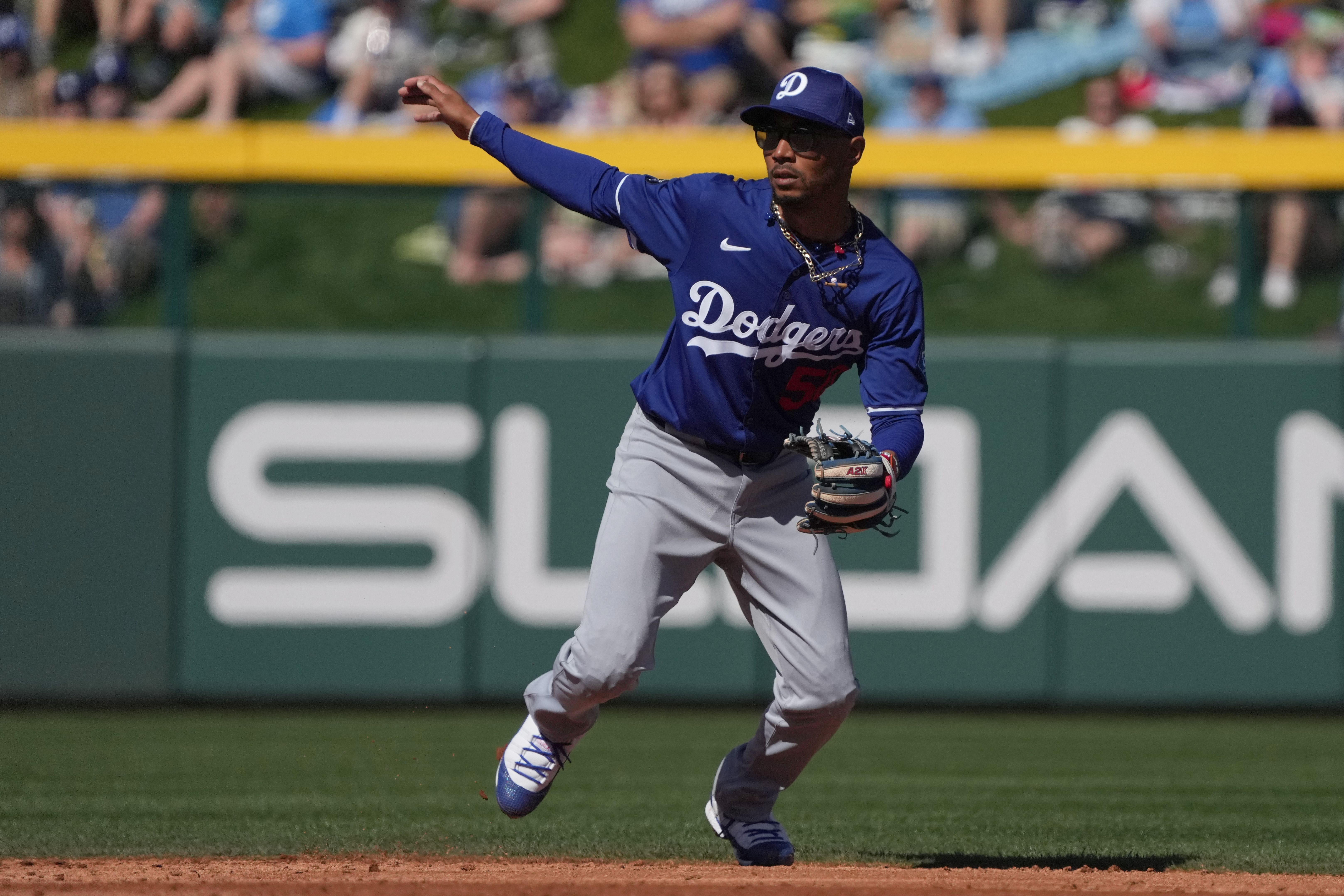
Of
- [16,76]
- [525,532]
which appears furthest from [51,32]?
[525,532]

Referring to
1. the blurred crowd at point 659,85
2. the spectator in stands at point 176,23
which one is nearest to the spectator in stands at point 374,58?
the blurred crowd at point 659,85

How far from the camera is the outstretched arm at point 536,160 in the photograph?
469 cm

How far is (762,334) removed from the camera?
459 centimetres

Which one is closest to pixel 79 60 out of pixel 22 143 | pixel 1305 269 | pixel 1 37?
pixel 1 37

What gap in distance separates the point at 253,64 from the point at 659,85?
2702 millimetres

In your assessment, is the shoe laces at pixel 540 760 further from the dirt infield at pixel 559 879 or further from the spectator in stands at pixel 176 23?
the spectator in stands at pixel 176 23

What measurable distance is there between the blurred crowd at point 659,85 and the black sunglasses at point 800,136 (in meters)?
4.23

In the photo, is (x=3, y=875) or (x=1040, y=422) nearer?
(x=3, y=875)

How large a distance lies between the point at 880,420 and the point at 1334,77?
7207 millimetres

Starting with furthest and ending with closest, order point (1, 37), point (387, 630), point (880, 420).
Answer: point (1, 37)
point (387, 630)
point (880, 420)

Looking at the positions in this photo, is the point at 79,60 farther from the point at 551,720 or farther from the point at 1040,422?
the point at 551,720

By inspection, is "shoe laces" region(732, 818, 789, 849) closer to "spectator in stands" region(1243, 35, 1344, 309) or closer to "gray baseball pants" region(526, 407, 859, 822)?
"gray baseball pants" region(526, 407, 859, 822)

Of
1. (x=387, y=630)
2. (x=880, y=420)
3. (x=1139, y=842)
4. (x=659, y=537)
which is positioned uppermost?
(x=880, y=420)

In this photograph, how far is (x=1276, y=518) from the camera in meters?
8.70
